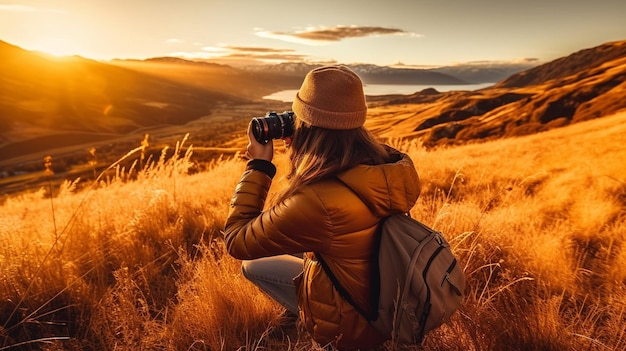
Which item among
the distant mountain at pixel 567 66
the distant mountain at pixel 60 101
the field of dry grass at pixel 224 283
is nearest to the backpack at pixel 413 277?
the field of dry grass at pixel 224 283

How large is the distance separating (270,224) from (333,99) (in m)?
0.57

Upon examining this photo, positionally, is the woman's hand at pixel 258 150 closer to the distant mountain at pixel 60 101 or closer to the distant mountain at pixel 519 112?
the distant mountain at pixel 519 112

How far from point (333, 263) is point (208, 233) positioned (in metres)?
2.48

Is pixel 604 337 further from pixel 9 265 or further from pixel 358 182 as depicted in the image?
pixel 9 265

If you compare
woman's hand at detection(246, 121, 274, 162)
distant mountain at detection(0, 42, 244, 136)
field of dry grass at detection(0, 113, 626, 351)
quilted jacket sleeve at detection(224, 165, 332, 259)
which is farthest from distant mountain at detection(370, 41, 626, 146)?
distant mountain at detection(0, 42, 244, 136)

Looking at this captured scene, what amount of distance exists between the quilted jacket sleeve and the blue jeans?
2.11 ft

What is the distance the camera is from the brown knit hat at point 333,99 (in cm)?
170

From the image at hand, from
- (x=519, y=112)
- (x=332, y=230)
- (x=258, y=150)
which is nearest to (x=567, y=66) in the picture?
(x=519, y=112)

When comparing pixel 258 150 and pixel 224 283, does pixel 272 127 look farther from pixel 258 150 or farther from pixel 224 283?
pixel 224 283

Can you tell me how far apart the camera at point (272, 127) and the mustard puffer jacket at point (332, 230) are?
187 millimetres

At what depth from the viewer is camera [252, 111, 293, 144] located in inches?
77.7

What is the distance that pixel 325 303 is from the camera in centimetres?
191

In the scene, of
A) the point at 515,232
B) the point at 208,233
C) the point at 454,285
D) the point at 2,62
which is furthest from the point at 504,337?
the point at 2,62

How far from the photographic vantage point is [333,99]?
1.70m
